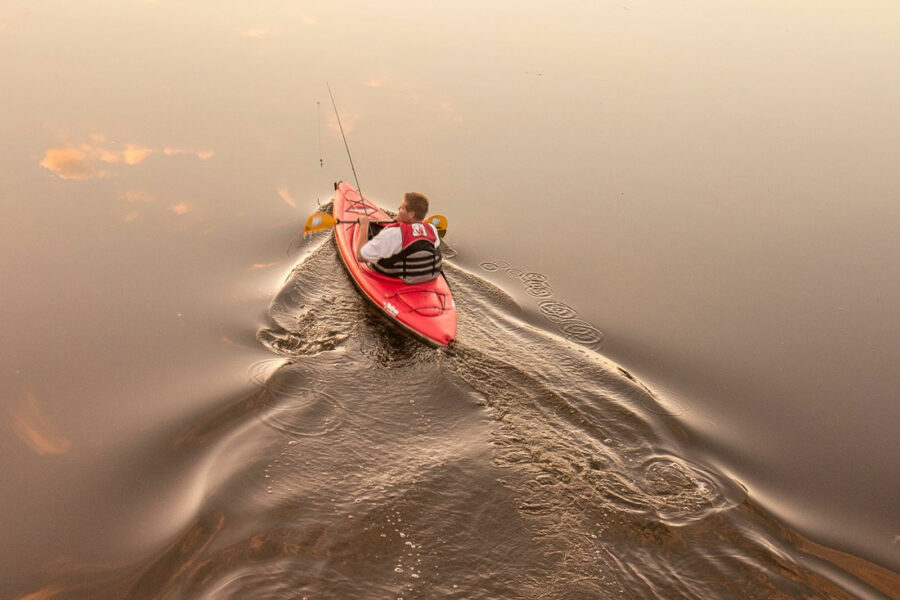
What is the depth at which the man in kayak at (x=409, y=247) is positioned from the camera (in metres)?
7.08

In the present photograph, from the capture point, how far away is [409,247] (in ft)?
23.3

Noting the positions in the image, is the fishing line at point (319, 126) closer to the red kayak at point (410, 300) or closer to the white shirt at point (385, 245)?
the red kayak at point (410, 300)

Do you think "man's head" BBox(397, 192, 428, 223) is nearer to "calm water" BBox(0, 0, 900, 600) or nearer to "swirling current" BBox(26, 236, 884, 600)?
"calm water" BBox(0, 0, 900, 600)

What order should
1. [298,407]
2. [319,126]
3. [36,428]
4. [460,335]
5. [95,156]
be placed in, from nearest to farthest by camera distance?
[36,428]
[298,407]
[460,335]
[95,156]
[319,126]

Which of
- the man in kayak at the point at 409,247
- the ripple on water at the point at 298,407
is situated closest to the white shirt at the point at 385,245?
the man in kayak at the point at 409,247

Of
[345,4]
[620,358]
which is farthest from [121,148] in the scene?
[345,4]

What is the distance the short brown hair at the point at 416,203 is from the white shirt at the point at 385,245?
0.19m

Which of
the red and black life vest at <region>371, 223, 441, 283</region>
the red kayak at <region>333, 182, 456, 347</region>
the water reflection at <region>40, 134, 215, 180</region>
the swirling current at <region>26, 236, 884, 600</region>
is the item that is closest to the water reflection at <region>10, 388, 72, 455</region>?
the swirling current at <region>26, 236, 884, 600</region>

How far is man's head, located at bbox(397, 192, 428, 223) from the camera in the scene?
23.0 feet

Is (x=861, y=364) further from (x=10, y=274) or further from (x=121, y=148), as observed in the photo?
(x=121, y=148)

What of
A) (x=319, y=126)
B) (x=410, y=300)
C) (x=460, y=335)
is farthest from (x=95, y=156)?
(x=460, y=335)

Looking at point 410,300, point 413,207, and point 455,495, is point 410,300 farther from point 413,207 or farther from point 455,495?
point 455,495

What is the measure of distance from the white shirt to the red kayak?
1.10 ft

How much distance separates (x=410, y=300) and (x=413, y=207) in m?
0.99
